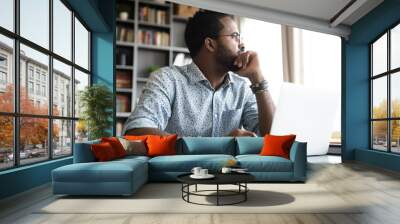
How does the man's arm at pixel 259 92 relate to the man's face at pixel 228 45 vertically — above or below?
below

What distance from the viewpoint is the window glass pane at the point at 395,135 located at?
22.8ft

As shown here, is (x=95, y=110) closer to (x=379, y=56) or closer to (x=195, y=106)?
(x=195, y=106)

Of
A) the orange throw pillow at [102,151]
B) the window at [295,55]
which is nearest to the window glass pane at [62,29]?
the orange throw pillow at [102,151]

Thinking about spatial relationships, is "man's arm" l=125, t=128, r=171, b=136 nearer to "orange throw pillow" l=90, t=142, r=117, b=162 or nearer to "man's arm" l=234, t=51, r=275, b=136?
"man's arm" l=234, t=51, r=275, b=136

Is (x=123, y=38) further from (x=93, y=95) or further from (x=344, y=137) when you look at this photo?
(x=344, y=137)

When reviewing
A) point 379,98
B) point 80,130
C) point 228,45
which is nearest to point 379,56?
point 379,98

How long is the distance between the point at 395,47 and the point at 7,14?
650cm

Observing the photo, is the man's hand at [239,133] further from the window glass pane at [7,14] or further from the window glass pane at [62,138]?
the window glass pane at [7,14]

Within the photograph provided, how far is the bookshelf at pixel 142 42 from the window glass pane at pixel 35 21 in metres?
2.55

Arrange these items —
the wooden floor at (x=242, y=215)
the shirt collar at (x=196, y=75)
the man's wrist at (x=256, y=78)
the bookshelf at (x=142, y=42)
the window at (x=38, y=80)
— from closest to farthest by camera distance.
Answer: the wooden floor at (x=242, y=215) < the window at (x=38, y=80) < the shirt collar at (x=196, y=75) < the man's wrist at (x=256, y=78) < the bookshelf at (x=142, y=42)

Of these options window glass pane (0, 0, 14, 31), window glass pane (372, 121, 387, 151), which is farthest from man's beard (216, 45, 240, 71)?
window glass pane (0, 0, 14, 31)

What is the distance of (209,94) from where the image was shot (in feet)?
24.0

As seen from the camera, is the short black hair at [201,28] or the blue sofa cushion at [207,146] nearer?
the blue sofa cushion at [207,146]

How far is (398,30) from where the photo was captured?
7.07 meters
